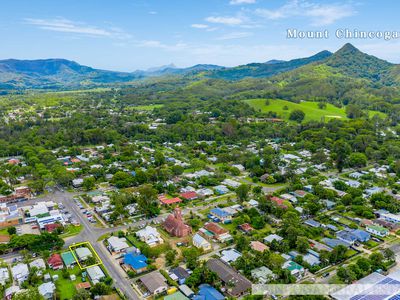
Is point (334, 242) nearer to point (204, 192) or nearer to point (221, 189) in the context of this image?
point (221, 189)

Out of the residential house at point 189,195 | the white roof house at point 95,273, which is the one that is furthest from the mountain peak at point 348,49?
the white roof house at point 95,273

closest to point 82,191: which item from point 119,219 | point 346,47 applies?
point 119,219

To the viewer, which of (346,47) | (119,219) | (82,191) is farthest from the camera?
(346,47)

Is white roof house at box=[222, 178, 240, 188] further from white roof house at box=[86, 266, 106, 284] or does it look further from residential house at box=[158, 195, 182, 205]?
white roof house at box=[86, 266, 106, 284]

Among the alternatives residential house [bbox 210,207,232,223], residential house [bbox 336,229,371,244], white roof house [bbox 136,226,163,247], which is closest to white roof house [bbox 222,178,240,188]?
residential house [bbox 210,207,232,223]

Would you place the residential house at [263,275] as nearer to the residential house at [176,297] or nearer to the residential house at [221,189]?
the residential house at [176,297]

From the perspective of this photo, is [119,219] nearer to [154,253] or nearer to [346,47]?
[154,253]
